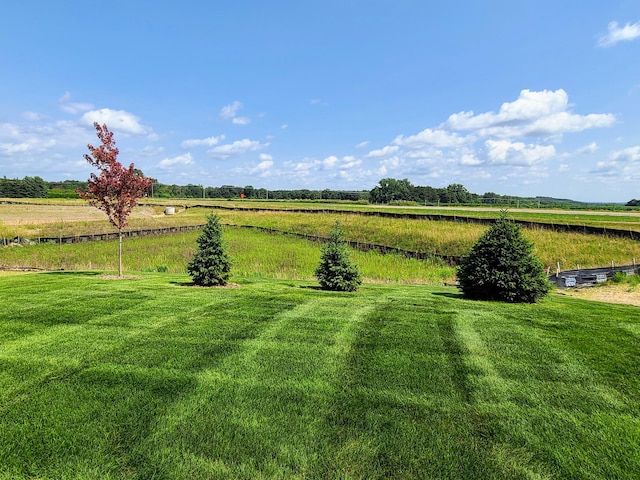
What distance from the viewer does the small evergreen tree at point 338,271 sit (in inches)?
465

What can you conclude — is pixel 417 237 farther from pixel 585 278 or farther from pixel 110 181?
pixel 110 181

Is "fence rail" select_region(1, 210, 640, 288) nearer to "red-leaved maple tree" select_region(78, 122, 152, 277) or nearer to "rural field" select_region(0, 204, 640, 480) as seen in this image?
"rural field" select_region(0, 204, 640, 480)

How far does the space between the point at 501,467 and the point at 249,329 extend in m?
4.38

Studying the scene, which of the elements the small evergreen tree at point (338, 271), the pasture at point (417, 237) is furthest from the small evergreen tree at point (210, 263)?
the pasture at point (417, 237)

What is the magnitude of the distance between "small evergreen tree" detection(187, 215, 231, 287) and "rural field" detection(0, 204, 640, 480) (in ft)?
9.09

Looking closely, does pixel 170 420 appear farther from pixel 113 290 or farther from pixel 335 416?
pixel 113 290

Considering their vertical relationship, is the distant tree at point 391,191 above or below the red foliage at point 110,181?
above

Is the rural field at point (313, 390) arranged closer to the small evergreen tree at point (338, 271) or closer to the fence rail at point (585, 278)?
the small evergreen tree at point (338, 271)

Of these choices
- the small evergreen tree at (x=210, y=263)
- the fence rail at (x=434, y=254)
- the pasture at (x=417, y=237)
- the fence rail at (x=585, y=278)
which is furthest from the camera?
the pasture at (x=417, y=237)

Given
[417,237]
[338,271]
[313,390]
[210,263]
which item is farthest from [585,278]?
[417,237]

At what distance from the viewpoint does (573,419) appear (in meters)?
3.74

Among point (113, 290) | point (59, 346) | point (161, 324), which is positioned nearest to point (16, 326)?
point (59, 346)

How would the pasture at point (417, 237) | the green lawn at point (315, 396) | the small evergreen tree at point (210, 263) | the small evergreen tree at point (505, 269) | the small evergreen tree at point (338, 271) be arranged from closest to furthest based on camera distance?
the green lawn at point (315, 396), the small evergreen tree at point (505, 269), the small evergreen tree at point (210, 263), the small evergreen tree at point (338, 271), the pasture at point (417, 237)

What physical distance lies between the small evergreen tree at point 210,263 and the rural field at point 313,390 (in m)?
2.77
